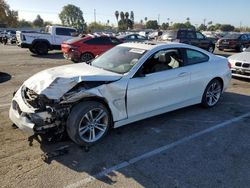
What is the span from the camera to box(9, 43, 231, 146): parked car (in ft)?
12.4

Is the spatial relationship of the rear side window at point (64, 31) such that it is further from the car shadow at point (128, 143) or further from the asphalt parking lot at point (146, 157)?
the car shadow at point (128, 143)

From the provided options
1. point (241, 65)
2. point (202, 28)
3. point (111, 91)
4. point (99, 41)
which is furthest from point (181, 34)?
point (202, 28)

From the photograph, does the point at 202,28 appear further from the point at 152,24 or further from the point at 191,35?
the point at 191,35

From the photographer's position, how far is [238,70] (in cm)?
906

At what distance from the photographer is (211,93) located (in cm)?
600

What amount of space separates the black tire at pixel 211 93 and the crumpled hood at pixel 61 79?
249 cm

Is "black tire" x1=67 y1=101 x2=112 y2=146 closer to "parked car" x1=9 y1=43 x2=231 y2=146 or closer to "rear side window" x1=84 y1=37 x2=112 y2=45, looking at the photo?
"parked car" x1=9 y1=43 x2=231 y2=146

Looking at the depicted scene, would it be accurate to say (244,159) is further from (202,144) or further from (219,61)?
(219,61)

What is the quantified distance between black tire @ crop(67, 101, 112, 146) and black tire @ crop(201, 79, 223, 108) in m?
2.65

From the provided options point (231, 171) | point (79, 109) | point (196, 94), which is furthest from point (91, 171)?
point (196, 94)

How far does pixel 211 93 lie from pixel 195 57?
99cm

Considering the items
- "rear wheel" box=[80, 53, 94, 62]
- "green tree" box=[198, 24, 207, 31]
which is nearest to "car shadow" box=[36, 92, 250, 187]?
"rear wheel" box=[80, 53, 94, 62]

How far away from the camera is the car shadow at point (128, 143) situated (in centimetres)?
356

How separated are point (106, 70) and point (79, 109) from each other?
1.13 metres
